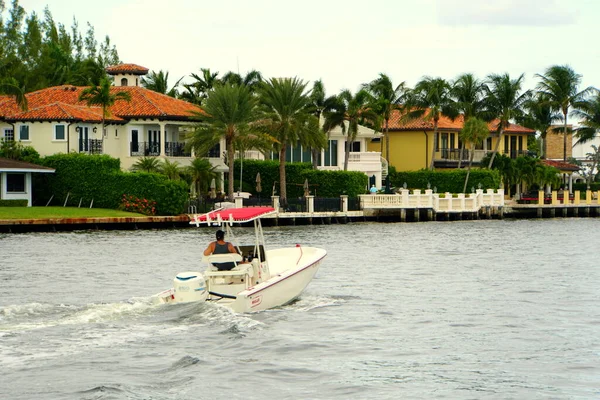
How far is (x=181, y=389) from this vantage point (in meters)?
20.5

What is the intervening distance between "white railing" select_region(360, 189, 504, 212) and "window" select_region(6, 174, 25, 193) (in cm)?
2287

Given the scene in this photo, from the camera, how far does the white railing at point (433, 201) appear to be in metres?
78.1

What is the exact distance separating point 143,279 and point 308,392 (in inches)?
723

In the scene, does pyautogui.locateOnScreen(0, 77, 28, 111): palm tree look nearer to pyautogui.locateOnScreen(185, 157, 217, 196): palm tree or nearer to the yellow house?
pyautogui.locateOnScreen(185, 157, 217, 196): palm tree

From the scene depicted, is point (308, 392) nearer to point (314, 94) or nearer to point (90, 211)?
point (90, 211)

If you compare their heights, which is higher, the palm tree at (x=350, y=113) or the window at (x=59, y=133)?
the palm tree at (x=350, y=113)

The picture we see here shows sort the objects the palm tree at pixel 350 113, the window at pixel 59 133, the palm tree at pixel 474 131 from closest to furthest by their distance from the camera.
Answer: the window at pixel 59 133 → the palm tree at pixel 350 113 → the palm tree at pixel 474 131

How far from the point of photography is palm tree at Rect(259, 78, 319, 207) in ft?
249

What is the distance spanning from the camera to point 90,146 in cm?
7844

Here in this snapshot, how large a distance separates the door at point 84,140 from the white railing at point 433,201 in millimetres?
19492

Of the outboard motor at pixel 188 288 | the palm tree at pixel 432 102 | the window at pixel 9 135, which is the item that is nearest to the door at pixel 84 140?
the window at pixel 9 135

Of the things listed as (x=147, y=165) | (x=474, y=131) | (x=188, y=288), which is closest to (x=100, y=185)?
(x=147, y=165)

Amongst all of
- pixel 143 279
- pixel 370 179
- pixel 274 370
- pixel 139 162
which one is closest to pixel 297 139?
pixel 139 162

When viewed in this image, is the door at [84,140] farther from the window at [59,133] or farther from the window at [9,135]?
the window at [9,135]
